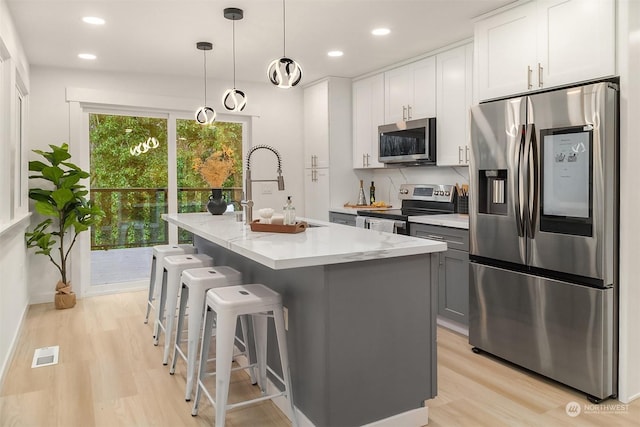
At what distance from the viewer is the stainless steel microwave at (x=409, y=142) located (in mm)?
4395

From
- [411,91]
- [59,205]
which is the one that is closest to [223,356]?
[59,205]

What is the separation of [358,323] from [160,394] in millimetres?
1363

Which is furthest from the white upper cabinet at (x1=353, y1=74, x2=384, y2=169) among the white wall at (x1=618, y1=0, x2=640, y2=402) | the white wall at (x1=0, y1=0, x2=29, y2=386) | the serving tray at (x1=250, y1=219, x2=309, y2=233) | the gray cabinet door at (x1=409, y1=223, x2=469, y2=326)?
the white wall at (x1=0, y1=0, x2=29, y2=386)

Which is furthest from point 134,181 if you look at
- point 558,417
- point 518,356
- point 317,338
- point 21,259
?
point 558,417

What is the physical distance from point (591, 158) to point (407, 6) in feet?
5.31

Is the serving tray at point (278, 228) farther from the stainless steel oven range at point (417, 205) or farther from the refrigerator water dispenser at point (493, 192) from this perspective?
the stainless steel oven range at point (417, 205)

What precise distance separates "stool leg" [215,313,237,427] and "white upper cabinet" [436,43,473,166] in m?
2.70

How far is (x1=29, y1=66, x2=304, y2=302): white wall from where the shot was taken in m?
4.84

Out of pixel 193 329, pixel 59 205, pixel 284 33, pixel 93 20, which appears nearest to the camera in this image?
pixel 193 329

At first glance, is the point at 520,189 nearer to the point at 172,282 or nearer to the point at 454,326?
the point at 454,326

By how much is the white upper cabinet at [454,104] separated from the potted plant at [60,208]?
135 inches

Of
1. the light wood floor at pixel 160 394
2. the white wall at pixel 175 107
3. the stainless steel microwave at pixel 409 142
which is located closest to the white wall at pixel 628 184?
the light wood floor at pixel 160 394

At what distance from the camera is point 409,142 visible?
4598 millimetres

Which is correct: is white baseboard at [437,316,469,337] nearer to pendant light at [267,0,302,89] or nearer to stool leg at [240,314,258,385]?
stool leg at [240,314,258,385]
